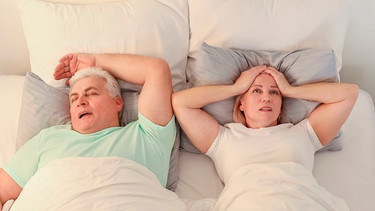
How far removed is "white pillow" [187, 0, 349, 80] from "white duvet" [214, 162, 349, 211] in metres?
0.54

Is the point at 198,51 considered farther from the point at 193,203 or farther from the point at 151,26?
the point at 193,203

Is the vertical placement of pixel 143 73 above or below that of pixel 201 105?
above

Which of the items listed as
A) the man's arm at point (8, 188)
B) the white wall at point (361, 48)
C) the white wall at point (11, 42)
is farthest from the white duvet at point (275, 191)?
the white wall at point (11, 42)

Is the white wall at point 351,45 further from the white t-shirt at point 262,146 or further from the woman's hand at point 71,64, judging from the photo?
the white t-shirt at point 262,146

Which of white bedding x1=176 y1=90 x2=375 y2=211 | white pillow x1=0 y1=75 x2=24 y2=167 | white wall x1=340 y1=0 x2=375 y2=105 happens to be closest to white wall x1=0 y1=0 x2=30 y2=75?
white pillow x1=0 y1=75 x2=24 y2=167

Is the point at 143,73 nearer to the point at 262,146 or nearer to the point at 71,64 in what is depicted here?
the point at 71,64

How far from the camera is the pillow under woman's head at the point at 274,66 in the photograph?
1.56m

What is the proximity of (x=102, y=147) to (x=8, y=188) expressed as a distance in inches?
13.3

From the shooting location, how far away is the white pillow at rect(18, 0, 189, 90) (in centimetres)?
165

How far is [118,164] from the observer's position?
4.27 ft

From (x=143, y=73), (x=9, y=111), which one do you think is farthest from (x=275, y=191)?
(x=9, y=111)

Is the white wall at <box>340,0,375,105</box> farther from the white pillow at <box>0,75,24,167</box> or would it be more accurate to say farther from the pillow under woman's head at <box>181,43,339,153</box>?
the white pillow at <box>0,75,24,167</box>

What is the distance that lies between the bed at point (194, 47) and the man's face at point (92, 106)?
0.10 metres

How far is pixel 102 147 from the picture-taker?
1.40 metres
